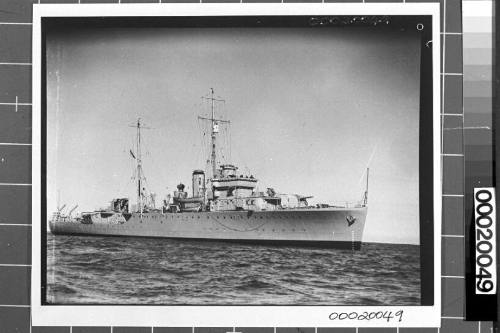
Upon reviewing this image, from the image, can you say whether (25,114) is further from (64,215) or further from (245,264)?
(245,264)

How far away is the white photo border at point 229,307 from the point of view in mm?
2098

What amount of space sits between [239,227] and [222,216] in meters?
0.07

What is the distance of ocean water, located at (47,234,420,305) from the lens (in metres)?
2.10

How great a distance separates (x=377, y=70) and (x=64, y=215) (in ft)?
3.59

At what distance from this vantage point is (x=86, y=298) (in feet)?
6.97

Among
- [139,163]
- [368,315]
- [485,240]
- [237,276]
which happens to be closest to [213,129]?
[139,163]

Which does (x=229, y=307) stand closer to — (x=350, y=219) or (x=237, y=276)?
(x=237, y=276)

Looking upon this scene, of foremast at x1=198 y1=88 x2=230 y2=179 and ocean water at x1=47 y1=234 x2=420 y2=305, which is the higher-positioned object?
foremast at x1=198 y1=88 x2=230 y2=179

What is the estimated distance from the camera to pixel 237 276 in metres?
2.11

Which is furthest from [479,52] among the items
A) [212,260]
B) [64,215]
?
[64,215]

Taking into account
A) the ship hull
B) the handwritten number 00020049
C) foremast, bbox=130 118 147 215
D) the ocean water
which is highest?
foremast, bbox=130 118 147 215

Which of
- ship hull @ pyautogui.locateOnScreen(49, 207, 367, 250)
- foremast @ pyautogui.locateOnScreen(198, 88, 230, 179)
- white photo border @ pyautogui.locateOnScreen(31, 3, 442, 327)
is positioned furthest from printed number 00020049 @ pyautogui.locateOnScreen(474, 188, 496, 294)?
foremast @ pyautogui.locateOnScreen(198, 88, 230, 179)

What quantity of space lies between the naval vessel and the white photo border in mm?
202

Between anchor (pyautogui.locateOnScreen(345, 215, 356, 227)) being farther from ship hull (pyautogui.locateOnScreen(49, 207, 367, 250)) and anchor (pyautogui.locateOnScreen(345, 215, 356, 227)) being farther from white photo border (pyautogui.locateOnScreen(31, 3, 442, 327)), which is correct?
white photo border (pyautogui.locateOnScreen(31, 3, 442, 327))
